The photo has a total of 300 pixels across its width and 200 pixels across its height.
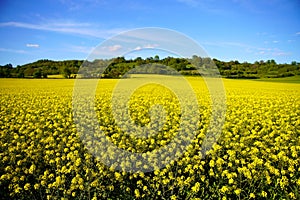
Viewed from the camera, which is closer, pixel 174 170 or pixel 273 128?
pixel 174 170

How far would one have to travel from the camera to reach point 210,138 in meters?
9.02

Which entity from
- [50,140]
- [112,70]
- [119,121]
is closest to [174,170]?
[50,140]

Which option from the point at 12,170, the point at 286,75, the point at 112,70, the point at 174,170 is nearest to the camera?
the point at 12,170

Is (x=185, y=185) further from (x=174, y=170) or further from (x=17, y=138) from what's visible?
(x=17, y=138)

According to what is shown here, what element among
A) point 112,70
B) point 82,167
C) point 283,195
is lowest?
point 283,195

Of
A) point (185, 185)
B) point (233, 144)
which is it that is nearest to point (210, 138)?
point (233, 144)

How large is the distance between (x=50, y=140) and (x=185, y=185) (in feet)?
13.6

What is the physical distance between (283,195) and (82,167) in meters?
4.69

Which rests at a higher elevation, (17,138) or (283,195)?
(17,138)

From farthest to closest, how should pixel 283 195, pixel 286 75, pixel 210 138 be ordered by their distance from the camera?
pixel 286 75
pixel 210 138
pixel 283 195

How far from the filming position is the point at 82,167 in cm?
671

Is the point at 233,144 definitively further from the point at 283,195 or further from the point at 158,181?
the point at 158,181

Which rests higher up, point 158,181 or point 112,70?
point 112,70

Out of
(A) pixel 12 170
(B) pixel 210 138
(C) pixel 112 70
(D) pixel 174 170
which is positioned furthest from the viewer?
(C) pixel 112 70
